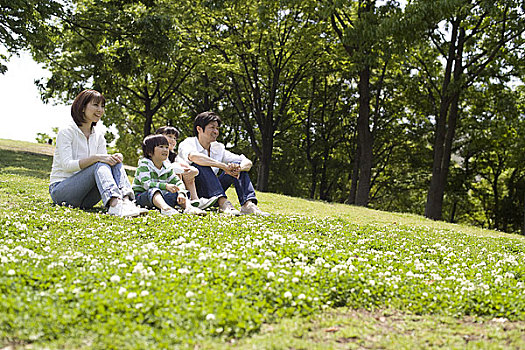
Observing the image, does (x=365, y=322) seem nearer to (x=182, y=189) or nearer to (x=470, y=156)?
(x=182, y=189)

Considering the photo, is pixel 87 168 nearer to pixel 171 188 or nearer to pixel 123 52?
pixel 171 188

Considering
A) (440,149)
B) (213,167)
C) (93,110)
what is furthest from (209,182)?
(440,149)

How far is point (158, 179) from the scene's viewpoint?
29.5ft

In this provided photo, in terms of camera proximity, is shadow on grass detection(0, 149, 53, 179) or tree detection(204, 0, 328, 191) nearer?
shadow on grass detection(0, 149, 53, 179)

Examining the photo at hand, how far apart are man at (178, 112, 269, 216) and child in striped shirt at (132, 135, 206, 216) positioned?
1.60 ft

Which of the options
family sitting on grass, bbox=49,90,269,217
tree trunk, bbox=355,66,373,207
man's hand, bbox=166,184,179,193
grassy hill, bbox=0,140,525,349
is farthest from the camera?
tree trunk, bbox=355,66,373,207

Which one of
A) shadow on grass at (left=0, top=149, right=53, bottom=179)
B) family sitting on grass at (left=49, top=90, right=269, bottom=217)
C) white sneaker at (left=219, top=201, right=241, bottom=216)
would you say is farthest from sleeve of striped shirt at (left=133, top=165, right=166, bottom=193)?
shadow on grass at (left=0, top=149, right=53, bottom=179)

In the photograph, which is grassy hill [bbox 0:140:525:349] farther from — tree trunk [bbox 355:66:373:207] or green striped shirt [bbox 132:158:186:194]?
tree trunk [bbox 355:66:373:207]

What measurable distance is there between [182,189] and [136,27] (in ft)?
45.8

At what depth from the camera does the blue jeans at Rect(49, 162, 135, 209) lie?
7.95 metres

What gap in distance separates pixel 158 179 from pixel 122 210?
4.16 ft

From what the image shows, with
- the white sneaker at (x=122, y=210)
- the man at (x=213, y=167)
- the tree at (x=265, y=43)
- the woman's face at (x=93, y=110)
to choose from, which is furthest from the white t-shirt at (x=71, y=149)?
the tree at (x=265, y=43)

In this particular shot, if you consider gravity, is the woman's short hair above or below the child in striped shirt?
above

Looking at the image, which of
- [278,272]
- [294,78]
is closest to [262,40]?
[294,78]
